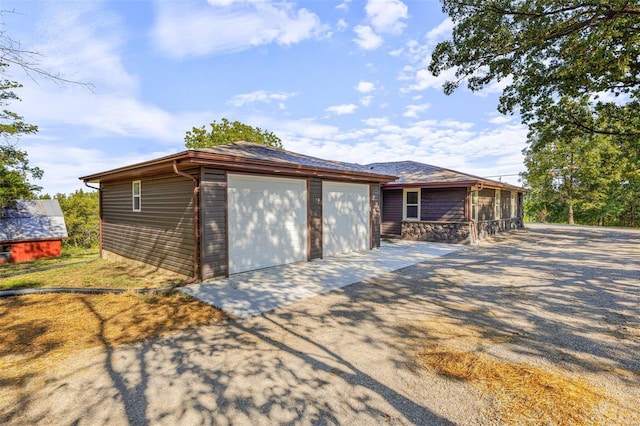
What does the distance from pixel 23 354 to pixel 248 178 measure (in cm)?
465

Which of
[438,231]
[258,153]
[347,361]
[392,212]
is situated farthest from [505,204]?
[347,361]

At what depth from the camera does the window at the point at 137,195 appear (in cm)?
848

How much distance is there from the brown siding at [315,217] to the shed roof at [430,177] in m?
3.94

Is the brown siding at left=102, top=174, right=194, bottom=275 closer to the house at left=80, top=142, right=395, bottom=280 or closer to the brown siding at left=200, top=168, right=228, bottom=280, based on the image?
the house at left=80, top=142, right=395, bottom=280

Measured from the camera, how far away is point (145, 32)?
866 cm

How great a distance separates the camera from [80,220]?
26141mm

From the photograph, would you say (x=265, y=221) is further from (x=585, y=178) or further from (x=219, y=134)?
Answer: (x=219, y=134)

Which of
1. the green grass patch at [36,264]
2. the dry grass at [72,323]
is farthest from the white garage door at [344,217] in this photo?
the green grass patch at [36,264]

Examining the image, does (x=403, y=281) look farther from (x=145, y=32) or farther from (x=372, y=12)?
(x=145, y=32)

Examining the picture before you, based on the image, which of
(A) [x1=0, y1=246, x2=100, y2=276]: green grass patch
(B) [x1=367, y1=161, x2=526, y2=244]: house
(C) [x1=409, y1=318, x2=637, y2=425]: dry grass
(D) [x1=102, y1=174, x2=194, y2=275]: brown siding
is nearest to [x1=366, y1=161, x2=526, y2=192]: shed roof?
(B) [x1=367, y1=161, x2=526, y2=244]: house

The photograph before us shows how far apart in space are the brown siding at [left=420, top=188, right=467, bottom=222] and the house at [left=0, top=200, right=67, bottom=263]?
19.5 meters

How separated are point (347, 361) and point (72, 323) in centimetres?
392

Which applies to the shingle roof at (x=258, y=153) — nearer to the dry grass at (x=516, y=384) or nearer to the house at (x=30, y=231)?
the dry grass at (x=516, y=384)

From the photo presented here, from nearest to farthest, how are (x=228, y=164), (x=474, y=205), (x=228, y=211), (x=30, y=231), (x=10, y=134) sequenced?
1. (x=228, y=164)
2. (x=228, y=211)
3. (x=10, y=134)
4. (x=474, y=205)
5. (x=30, y=231)
